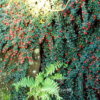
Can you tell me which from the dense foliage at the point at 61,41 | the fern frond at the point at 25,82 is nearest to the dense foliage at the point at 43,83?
the fern frond at the point at 25,82

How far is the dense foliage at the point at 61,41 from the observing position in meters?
3.21

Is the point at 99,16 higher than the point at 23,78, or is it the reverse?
the point at 99,16

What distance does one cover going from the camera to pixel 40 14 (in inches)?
140

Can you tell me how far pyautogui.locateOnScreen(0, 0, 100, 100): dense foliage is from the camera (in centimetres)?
321

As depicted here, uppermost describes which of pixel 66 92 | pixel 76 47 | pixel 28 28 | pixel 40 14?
pixel 40 14

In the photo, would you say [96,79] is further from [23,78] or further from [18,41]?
[18,41]

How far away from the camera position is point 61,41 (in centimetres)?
338

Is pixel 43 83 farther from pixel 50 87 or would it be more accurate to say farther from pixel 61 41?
pixel 61 41

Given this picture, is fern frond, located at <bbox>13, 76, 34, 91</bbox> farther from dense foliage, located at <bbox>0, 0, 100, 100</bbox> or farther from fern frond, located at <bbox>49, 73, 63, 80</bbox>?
fern frond, located at <bbox>49, 73, 63, 80</bbox>

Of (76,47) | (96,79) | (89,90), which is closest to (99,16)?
(76,47)

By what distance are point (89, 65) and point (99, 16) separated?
91cm

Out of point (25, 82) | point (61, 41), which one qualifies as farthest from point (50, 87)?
point (61, 41)

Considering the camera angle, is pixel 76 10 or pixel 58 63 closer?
pixel 76 10

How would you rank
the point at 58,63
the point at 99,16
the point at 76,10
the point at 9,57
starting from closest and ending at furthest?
the point at 99,16, the point at 76,10, the point at 58,63, the point at 9,57
